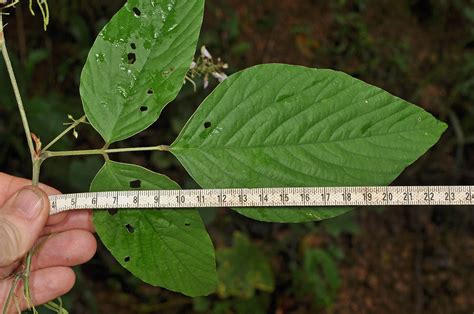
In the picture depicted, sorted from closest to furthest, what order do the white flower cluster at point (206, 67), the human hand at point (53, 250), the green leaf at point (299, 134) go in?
1. the green leaf at point (299, 134)
2. the white flower cluster at point (206, 67)
3. the human hand at point (53, 250)

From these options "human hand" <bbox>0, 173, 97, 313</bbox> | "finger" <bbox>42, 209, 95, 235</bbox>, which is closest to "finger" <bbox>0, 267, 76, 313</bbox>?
"human hand" <bbox>0, 173, 97, 313</bbox>

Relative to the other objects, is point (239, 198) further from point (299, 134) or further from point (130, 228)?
point (130, 228)

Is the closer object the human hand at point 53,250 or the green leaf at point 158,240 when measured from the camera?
the green leaf at point 158,240

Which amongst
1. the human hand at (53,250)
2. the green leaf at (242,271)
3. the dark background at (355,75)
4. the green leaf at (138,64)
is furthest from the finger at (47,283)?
the green leaf at (242,271)

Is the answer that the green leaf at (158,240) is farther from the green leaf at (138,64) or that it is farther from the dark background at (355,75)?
the dark background at (355,75)

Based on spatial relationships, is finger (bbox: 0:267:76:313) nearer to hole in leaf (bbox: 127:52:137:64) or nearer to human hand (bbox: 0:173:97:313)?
human hand (bbox: 0:173:97:313)

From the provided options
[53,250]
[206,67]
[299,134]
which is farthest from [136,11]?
[53,250]
